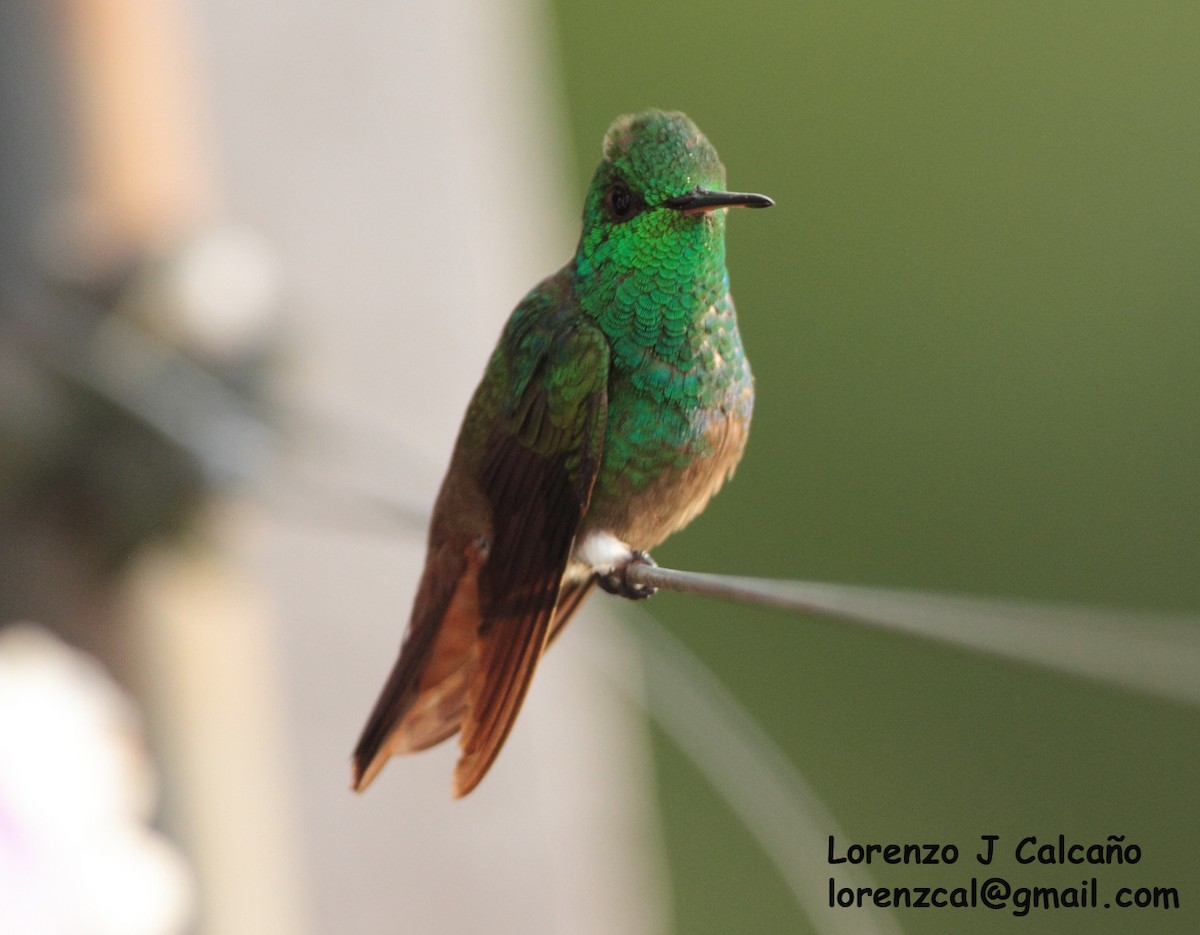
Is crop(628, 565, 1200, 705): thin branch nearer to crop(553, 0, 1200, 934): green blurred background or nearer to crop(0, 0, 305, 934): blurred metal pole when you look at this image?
crop(553, 0, 1200, 934): green blurred background

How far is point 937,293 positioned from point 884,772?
90 centimetres

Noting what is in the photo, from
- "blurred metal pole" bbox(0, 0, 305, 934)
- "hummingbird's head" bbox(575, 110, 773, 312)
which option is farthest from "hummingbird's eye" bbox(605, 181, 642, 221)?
"blurred metal pole" bbox(0, 0, 305, 934)

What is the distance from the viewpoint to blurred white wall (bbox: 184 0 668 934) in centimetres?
160

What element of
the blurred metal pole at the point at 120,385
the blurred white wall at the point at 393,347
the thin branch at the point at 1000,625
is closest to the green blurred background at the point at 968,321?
the thin branch at the point at 1000,625

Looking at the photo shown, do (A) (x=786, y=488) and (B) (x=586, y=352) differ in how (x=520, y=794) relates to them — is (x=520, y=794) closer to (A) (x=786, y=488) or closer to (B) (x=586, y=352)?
(A) (x=786, y=488)

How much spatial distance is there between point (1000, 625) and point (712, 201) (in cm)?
17

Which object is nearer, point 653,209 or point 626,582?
point 653,209

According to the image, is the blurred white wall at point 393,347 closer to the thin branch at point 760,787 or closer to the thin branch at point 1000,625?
the thin branch at point 760,787

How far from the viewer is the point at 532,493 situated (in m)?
Result: 0.61

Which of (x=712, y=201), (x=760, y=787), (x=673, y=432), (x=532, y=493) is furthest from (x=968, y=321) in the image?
(x=712, y=201)

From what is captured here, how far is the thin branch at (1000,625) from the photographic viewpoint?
1.37 ft

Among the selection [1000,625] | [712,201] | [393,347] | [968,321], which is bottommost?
[1000,625]

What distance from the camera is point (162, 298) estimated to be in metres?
1.73

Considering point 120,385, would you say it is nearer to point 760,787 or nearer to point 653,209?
point 760,787
